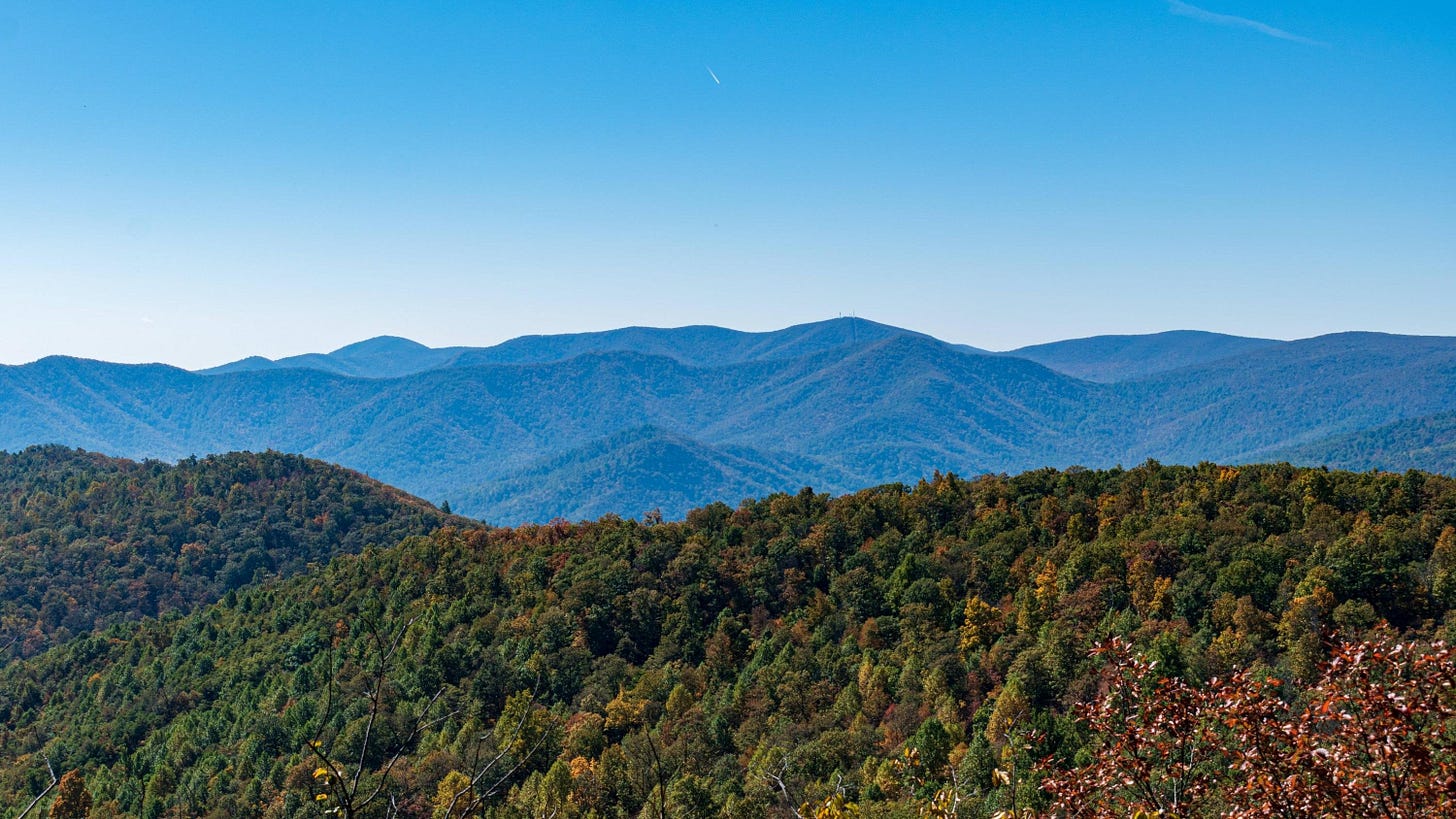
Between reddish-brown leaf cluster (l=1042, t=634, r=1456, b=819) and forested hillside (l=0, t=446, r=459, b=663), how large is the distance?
164 metres

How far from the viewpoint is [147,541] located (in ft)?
581

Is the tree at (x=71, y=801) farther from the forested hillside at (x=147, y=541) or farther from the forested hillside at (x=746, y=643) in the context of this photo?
the forested hillside at (x=147, y=541)

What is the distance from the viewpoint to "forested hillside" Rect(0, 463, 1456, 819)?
5688 centimetres

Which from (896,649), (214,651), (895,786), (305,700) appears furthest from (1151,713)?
(214,651)

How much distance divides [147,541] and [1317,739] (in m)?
197

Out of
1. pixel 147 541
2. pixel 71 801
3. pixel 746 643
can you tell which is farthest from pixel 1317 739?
pixel 147 541

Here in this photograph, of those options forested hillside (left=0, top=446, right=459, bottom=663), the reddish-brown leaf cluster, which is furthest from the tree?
forested hillside (left=0, top=446, right=459, bottom=663)

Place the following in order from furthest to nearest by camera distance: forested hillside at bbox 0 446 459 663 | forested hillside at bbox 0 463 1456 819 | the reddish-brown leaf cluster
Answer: forested hillside at bbox 0 446 459 663 < forested hillside at bbox 0 463 1456 819 < the reddish-brown leaf cluster

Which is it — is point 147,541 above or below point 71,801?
above

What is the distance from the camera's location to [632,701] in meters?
73.1

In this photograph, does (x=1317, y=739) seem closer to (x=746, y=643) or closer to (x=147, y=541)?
(x=746, y=643)

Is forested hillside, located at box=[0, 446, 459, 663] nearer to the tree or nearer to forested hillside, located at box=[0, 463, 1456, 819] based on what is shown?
forested hillside, located at box=[0, 463, 1456, 819]

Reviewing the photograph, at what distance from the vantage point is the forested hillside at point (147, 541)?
509 feet

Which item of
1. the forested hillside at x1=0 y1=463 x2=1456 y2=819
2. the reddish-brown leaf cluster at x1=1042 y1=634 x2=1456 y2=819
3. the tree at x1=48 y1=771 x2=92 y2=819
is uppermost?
the reddish-brown leaf cluster at x1=1042 y1=634 x2=1456 y2=819
